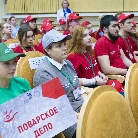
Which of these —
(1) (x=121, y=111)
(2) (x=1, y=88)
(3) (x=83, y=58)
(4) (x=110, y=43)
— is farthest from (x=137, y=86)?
(4) (x=110, y=43)

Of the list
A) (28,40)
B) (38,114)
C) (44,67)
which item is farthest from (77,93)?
(28,40)

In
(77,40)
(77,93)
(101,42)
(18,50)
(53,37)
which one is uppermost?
(53,37)

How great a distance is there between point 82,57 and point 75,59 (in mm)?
86

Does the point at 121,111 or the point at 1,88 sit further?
the point at 1,88

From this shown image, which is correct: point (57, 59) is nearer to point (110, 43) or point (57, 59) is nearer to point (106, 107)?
point (106, 107)

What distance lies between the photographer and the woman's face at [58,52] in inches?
100

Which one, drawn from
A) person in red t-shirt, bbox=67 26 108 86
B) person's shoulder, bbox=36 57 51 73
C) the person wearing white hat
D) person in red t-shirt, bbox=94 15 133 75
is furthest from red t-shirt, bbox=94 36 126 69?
person's shoulder, bbox=36 57 51 73

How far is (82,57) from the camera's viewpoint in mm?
3166

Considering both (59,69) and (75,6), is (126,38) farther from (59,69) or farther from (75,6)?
(75,6)

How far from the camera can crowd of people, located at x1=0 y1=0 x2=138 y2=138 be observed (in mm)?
2007

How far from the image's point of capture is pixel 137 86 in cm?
205

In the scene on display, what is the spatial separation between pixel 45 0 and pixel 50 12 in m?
0.47

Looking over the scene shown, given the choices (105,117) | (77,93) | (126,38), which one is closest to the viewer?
(105,117)

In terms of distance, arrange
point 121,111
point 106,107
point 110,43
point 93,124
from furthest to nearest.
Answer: point 110,43 → point 121,111 → point 106,107 → point 93,124
